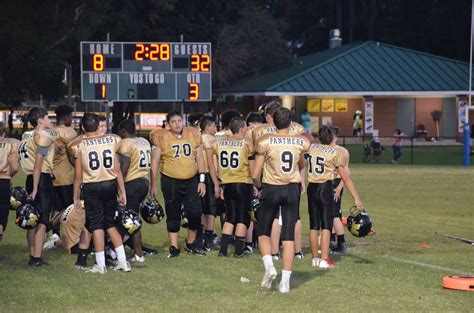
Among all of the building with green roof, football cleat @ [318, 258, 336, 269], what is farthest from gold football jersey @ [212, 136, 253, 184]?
the building with green roof

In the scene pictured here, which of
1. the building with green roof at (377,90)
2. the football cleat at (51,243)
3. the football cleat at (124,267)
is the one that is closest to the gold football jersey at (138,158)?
the football cleat at (124,267)

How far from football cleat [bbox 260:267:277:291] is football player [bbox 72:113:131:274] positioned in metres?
2.24

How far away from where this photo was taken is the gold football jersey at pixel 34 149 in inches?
526

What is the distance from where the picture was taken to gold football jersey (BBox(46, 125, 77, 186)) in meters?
13.8

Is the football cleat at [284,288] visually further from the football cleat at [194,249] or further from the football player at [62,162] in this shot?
the football player at [62,162]

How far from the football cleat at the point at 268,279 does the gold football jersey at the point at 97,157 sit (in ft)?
7.88

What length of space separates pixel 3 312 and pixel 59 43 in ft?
145

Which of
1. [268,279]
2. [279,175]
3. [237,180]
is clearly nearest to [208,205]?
[237,180]

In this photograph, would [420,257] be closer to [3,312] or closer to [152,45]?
[3,312]

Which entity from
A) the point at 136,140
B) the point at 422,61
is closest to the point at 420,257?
the point at 136,140

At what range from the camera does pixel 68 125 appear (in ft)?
46.5

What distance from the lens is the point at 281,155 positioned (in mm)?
11555

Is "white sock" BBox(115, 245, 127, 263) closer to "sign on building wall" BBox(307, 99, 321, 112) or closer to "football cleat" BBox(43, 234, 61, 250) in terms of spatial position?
"football cleat" BBox(43, 234, 61, 250)

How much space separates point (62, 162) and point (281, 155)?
384cm
